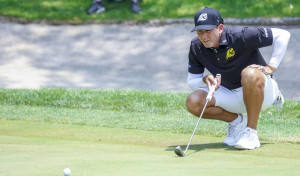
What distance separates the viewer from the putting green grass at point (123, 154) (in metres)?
2.84

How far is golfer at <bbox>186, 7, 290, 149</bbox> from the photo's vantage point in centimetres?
387

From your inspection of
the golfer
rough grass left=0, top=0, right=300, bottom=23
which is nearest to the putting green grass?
the golfer

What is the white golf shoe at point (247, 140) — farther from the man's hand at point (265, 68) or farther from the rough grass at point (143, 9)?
the rough grass at point (143, 9)

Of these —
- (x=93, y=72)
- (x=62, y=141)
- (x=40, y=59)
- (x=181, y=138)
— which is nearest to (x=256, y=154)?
(x=181, y=138)

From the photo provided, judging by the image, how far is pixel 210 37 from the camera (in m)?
3.89

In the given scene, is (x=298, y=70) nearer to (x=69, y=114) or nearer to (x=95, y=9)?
(x=95, y=9)

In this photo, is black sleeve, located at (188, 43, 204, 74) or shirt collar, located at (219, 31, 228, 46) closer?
shirt collar, located at (219, 31, 228, 46)

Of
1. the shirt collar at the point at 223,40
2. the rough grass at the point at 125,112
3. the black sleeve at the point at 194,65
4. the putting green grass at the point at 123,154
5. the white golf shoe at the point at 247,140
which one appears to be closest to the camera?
the putting green grass at the point at 123,154

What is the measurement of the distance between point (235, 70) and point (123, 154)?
43.2 inches

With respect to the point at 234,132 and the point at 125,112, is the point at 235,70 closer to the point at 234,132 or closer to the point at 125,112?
the point at 234,132

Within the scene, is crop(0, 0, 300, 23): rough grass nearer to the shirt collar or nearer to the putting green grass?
the putting green grass

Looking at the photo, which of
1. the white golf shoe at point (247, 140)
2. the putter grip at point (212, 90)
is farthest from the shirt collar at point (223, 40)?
the white golf shoe at point (247, 140)

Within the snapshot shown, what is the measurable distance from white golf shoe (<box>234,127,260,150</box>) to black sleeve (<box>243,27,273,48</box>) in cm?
54

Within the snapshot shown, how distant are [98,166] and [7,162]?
1.51 feet
